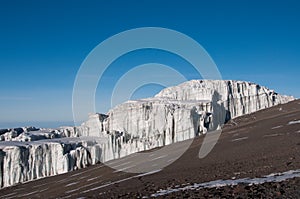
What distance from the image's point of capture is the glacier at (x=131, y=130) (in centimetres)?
7238

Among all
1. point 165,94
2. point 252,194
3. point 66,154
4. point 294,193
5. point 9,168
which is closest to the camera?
point 294,193

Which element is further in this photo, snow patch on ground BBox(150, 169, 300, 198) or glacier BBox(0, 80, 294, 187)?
glacier BBox(0, 80, 294, 187)

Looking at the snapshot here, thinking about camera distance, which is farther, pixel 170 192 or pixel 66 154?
pixel 66 154

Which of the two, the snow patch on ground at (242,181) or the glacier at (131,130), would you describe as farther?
the glacier at (131,130)

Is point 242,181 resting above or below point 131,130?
below

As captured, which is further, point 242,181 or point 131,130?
point 131,130

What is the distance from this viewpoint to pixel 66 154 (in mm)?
76188

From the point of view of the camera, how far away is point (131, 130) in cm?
9894

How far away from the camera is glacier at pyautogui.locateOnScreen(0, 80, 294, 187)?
72.4 meters

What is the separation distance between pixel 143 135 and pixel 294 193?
83.8m

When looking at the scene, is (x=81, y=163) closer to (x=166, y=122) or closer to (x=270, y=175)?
(x=166, y=122)

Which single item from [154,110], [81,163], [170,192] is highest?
[154,110]

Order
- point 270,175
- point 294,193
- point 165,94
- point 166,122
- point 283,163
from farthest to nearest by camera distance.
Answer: point 165,94 < point 166,122 < point 283,163 < point 270,175 < point 294,193

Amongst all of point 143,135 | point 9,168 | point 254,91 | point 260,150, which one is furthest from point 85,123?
point 260,150
